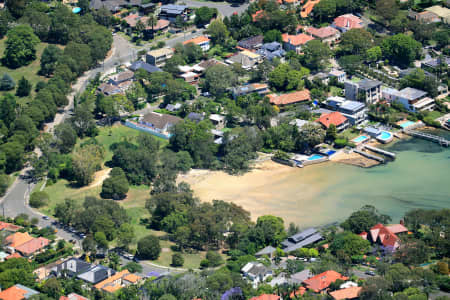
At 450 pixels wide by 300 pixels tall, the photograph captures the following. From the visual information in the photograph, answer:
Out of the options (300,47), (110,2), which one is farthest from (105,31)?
(300,47)

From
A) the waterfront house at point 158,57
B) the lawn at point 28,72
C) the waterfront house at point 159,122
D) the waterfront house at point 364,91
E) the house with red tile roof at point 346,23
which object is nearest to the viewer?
the waterfront house at point 159,122

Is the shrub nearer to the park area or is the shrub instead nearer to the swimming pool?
the park area

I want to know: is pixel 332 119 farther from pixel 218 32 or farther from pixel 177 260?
pixel 177 260

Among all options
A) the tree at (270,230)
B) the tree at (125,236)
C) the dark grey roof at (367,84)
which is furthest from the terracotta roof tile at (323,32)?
the tree at (125,236)

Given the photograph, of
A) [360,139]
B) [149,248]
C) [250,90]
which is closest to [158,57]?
[250,90]

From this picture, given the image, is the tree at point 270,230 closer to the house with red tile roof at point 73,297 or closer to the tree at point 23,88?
the house with red tile roof at point 73,297

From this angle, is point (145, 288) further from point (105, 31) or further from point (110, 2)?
point (110, 2)

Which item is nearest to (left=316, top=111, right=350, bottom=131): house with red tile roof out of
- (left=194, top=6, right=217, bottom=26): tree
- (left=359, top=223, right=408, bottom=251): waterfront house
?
(left=359, top=223, right=408, bottom=251): waterfront house
